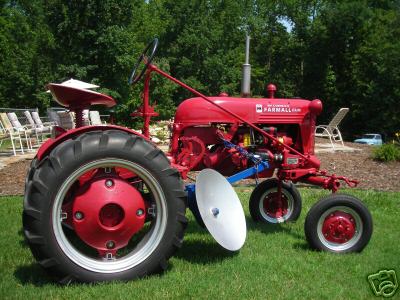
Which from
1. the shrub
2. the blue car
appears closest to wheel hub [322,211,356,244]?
the shrub

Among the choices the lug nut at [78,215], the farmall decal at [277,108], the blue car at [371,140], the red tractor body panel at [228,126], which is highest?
the farmall decal at [277,108]

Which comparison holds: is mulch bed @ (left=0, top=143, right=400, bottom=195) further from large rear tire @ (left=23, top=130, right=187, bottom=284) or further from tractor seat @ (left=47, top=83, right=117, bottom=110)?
large rear tire @ (left=23, top=130, right=187, bottom=284)

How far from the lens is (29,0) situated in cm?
3247

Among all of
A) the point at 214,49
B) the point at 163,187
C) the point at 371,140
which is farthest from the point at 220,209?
the point at 214,49

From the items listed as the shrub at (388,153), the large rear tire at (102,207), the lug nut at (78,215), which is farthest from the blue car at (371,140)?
the lug nut at (78,215)

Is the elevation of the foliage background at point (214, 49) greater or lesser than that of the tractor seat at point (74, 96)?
greater

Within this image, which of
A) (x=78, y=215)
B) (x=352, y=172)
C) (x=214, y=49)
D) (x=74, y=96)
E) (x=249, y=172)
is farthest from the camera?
(x=214, y=49)

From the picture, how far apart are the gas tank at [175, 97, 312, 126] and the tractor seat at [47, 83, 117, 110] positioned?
2.81 feet

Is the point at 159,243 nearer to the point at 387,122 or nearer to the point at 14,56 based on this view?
the point at 387,122

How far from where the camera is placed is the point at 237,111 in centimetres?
456

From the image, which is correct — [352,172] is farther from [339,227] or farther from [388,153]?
[339,227]

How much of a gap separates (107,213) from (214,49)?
28.7 metres

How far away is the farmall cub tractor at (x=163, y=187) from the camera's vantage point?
317 cm

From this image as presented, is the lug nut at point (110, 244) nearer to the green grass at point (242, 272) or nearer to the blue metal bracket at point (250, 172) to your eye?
the green grass at point (242, 272)
